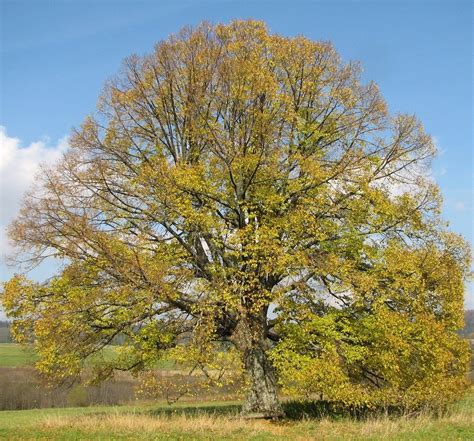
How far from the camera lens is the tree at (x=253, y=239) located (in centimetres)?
1723

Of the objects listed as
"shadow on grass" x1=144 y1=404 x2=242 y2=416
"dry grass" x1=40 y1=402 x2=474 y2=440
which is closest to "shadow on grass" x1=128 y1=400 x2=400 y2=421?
"shadow on grass" x1=144 y1=404 x2=242 y2=416

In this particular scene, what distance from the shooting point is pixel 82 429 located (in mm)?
14797

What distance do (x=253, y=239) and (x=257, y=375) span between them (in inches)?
214

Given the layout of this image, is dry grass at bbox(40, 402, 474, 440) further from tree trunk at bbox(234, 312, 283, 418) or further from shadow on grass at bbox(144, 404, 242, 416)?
shadow on grass at bbox(144, 404, 242, 416)

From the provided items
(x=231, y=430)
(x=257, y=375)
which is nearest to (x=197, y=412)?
(x=257, y=375)

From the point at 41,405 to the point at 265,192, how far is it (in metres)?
Result: 34.7

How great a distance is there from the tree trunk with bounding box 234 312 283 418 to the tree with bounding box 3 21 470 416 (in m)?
0.06

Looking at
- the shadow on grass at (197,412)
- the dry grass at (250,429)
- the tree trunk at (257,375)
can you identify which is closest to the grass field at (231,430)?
the dry grass at (250,429)

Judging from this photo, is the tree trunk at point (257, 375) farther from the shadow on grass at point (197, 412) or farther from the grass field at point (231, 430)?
the shadow on grass at point (197, 412)

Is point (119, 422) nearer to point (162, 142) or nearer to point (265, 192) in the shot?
point (265, 192)

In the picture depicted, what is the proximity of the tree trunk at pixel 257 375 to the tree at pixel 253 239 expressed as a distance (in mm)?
56

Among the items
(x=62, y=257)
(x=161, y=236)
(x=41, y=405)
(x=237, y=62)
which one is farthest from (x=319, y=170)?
(x=41, y=405)

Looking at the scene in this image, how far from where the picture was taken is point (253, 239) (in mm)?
17797

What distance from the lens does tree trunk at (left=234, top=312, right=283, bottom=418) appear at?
61.2 feet
